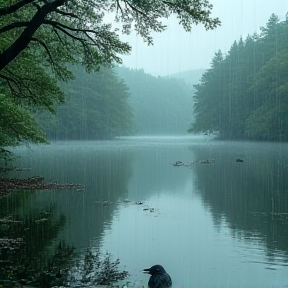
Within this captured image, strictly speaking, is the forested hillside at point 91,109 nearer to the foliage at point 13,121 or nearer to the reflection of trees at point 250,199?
the reflection of trees at point 250,199

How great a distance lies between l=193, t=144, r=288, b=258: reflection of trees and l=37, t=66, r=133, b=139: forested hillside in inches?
2847

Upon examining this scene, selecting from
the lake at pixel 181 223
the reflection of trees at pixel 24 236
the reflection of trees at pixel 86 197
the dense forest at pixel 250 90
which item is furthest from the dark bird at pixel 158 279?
the dense forest at pixel 250 90

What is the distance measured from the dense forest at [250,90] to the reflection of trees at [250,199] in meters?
47.5

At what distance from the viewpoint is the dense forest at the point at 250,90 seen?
83.2 meters

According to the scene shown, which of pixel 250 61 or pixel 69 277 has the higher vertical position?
pixel 250 61

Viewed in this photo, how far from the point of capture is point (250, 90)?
9531cm

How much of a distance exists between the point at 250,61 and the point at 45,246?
9534 centimetres

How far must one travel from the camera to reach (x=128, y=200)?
888 inches

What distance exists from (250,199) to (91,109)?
92586mm

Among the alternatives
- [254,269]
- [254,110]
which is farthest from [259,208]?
[254,110]

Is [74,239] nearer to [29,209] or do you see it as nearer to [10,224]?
[10,224]

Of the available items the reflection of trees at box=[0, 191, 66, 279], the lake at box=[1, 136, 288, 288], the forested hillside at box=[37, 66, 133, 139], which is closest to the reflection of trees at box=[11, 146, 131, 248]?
the lake at box=[1, 136, 288, 288]

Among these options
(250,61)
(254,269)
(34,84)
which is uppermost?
(250,61)

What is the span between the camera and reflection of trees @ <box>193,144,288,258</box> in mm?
15809
